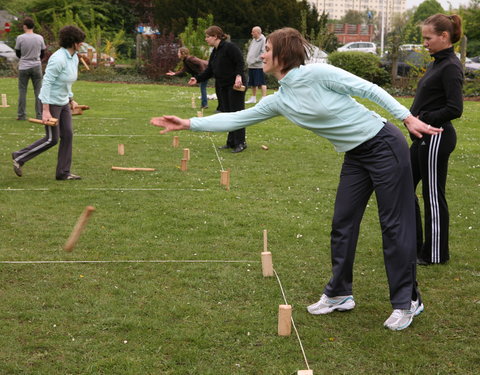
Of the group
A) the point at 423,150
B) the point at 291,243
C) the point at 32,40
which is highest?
the point at 32,40

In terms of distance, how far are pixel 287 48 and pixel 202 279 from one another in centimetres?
217

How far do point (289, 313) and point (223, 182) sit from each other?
4763 mm

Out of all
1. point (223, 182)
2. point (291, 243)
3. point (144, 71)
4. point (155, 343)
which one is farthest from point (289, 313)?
point (144, 71)

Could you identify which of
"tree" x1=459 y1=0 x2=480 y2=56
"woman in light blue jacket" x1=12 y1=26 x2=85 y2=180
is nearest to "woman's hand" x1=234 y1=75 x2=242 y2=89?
"woman in light blue jacket" x1=12 y1=26 x2=85 y2=180

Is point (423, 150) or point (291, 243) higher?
point (423, 150)

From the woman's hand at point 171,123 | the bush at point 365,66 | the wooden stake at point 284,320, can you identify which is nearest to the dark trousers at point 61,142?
the woman's hand at point 171,123

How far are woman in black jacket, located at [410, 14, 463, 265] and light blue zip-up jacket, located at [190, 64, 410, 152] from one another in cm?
129

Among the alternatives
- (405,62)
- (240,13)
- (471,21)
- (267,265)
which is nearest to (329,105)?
(267,265)

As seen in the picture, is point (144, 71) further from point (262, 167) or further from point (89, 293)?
point (89, 293)

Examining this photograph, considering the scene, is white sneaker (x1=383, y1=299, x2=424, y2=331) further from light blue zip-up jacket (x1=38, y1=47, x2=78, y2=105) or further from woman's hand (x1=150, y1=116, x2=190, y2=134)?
light blue zip-up jacket (x1=38, y1=47, x2=78, y2=105)

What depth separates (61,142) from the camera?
928 centimetres

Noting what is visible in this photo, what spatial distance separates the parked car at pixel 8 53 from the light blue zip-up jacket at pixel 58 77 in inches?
1026

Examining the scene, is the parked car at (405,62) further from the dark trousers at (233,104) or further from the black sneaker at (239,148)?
the black sneaker at (239,148)

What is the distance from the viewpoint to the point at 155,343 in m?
4.44
